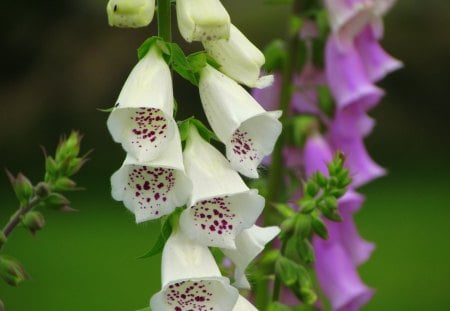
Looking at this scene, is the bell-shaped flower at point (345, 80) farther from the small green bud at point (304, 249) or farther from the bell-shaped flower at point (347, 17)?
the small green bud at point (304, 249)

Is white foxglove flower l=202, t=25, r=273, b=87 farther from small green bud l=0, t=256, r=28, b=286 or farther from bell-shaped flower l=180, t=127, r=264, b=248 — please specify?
small green bud l=0, t=256, r=28, b=286

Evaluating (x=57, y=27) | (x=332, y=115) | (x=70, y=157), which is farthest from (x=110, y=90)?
(x=70, y=157)

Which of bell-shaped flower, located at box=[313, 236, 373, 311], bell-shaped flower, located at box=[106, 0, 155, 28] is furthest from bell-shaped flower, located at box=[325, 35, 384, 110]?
bell-shaped flower, located at box=[106, 0, 155, 28]

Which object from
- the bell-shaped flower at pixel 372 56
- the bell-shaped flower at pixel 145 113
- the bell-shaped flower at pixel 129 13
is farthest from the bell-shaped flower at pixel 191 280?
the bell-shaped flower at pixel 372 56

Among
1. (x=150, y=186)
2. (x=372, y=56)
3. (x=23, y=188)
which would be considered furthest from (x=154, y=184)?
(x=372, y=56)

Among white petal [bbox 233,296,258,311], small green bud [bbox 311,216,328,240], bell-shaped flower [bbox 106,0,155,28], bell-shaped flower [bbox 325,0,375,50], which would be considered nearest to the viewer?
bell-shaped flower [bbox 106,0,155,28]

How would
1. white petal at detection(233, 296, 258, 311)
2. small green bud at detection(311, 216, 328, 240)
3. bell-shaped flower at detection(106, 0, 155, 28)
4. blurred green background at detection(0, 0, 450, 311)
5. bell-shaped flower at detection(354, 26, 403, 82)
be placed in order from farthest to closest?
blurred green background at detection(0, 0, 450, 311)
bell-shaped flower at detection(354, 26, 403, 82)
small green bud at detection(311, 216, 328, 240)
white petal at detection(233, 296, 258, 311)
bell-shaped flower at detection(106, 0, 155, 28)
